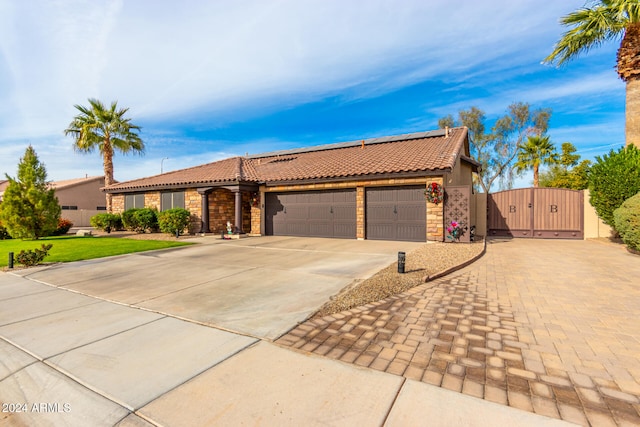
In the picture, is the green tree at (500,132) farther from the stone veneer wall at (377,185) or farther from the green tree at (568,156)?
the stone veneer wall at (377,185)

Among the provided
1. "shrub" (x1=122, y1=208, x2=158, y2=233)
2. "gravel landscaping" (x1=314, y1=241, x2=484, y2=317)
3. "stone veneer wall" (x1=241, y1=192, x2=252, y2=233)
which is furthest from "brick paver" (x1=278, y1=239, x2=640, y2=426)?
"shrub" (x1=122, y1=208, x2=158, y2=233)

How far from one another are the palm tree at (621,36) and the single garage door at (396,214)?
8146 millimetres

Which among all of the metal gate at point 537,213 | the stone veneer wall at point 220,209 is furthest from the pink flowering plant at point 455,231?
the stone veneer wall at point 220,209

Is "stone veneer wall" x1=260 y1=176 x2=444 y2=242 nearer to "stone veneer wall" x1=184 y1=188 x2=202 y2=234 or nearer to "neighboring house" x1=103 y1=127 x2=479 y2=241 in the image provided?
"neighboring house" x1=103 y1=127 x2=479 y2=241

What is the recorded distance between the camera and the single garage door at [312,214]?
537 inches

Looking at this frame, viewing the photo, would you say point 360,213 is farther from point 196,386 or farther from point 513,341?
point 196,386

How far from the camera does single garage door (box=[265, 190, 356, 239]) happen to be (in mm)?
13641

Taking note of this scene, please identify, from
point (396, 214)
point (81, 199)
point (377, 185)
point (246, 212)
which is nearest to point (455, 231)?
point (396, 214)

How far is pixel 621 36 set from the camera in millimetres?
11102

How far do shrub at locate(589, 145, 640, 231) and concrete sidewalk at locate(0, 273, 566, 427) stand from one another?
494 inches

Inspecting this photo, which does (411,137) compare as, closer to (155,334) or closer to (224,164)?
(224,164)

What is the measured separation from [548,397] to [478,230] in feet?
45.1

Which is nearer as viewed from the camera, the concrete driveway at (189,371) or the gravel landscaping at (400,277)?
the concrete driveway at (189,371)

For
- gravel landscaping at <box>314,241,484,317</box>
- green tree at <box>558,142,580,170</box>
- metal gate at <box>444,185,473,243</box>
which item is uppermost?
green tree at <box>558,142,580,170</box>
